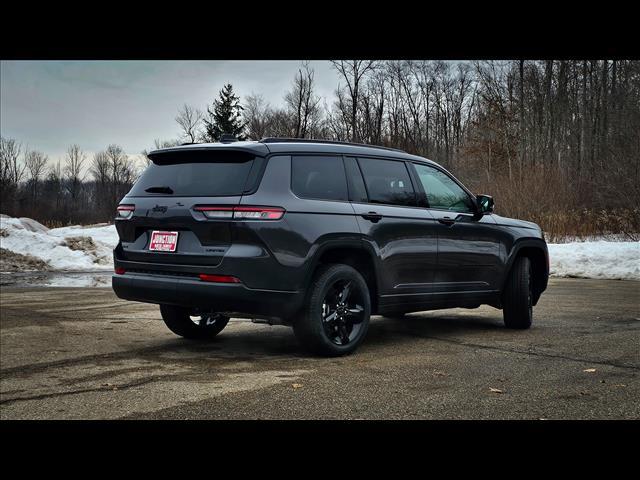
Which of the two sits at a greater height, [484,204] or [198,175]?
[198,175]

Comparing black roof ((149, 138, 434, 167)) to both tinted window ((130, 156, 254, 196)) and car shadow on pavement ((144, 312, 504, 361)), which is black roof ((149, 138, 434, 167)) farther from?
car shadow on pavement ((144, 312, 504, 361))

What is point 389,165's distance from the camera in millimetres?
6926

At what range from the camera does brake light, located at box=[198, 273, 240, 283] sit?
18.2ft

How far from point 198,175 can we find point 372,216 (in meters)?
1.65

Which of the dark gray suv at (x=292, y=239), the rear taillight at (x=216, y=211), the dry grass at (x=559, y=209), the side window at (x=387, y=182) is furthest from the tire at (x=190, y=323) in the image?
the dry grass at (x=559, y=209)

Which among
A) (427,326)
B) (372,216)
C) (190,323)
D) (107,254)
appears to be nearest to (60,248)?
(107,254)

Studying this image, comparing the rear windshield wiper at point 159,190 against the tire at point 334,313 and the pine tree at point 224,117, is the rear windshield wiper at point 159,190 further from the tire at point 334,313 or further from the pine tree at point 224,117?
the pine tree at point 224,117

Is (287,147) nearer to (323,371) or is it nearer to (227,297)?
(227,297)

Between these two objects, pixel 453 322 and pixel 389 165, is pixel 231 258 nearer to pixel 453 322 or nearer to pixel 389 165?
pixel 389 165

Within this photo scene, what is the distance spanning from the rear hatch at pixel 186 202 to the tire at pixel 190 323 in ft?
3.13

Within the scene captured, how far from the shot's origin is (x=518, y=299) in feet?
25.9

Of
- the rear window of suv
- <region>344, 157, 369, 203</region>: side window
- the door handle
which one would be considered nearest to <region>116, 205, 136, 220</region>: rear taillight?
the rear window of suv
